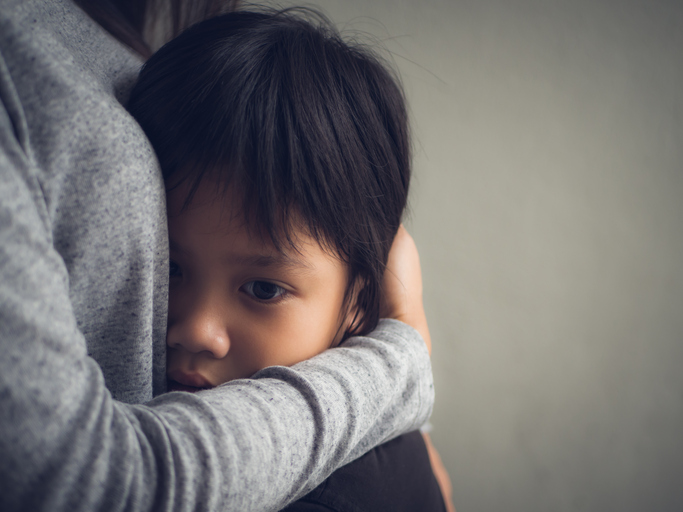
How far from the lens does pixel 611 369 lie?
103cm

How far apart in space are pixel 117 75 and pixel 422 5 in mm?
703

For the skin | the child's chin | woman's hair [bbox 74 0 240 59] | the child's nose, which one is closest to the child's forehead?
the skin

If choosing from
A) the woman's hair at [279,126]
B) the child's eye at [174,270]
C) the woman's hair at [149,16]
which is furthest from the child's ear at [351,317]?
the woman's hair at [149,16]

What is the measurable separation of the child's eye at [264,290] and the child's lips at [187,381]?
12 cm

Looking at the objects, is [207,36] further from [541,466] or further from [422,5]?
[541,466]

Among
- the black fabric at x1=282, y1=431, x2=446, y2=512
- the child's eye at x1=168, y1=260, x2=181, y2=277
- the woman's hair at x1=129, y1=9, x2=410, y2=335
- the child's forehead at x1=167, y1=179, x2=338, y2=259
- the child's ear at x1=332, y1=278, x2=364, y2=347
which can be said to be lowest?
the black fabric at x1=282, y1=431, x2=446, y2=512

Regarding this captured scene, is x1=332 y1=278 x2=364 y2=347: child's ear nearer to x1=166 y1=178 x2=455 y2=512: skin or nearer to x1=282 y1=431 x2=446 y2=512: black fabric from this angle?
x1=166 y1=178 x2=455 y2=512: skin

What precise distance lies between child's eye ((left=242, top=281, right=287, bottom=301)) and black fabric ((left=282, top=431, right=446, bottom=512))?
231 mm

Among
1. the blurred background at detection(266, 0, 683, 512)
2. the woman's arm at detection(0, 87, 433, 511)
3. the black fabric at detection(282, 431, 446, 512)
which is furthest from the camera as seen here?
the blurred background at detection(266, 0, 683, 512)

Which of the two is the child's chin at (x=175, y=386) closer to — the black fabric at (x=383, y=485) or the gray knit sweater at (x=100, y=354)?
the gray knit sweater at (x=100, y=354)

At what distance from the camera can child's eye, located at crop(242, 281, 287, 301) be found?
54cm

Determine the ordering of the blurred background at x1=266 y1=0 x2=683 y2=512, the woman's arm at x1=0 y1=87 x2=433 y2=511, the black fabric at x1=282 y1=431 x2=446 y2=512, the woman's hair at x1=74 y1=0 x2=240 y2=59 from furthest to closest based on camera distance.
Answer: the blurred background at x1=266 y1=0 x2=683 y2=512 → the woman's hair at x1=74 y1=0 x2=240 y2=59 → the black fabric at x1=282 y1=431 x2=446 y2=512 → the woman's arm at x1=0 y1=87 x2=433 y2=511

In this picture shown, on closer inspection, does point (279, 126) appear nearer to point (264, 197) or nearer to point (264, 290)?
point (264, 197)

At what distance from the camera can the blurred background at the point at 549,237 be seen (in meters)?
0.93
